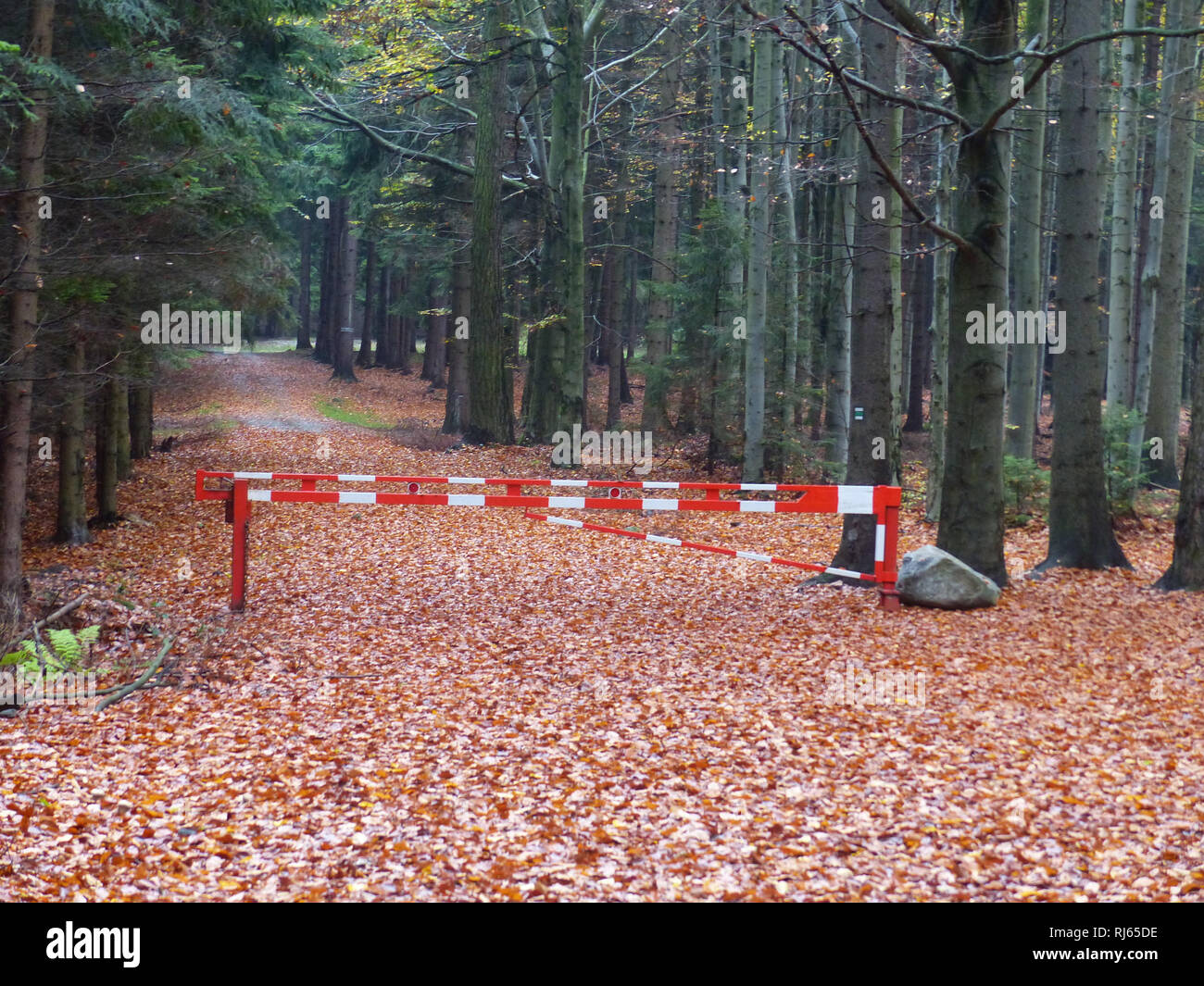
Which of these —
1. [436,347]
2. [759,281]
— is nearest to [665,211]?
[759,281]

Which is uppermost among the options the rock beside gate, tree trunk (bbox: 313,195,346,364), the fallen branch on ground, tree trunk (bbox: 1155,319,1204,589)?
tree trunk (bbox: 313,195,346,364)

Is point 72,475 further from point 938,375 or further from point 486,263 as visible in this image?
point 938,375

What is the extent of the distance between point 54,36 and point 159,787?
7.98 metres

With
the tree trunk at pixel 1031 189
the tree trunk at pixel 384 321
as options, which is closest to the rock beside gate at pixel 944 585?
the tree trunk at pixel 1031 189

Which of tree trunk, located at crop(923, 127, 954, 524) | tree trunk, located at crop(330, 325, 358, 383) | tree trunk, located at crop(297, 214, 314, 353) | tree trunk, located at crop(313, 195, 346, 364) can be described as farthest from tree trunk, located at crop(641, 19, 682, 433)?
tree trunk, located at crop(297, 214, 314, 353)

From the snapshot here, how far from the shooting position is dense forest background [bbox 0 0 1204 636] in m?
9.55

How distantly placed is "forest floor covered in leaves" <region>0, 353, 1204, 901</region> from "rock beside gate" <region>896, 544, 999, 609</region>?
8.2 inches

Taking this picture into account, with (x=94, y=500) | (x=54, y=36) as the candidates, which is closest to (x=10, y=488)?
(x=54, y=36)

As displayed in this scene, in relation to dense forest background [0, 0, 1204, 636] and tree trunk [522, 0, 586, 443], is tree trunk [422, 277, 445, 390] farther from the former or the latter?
tree trunk [522, 0, 586, 443]

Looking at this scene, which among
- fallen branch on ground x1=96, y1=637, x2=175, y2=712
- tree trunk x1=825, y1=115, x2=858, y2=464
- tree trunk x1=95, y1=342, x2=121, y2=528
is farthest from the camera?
tree trunk x1=825, y1=115, x2=858, y2=464

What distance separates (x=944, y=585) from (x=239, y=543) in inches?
249

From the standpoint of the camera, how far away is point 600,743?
20.0 ft

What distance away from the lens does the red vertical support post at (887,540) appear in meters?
9.05

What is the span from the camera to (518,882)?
4316 mm
